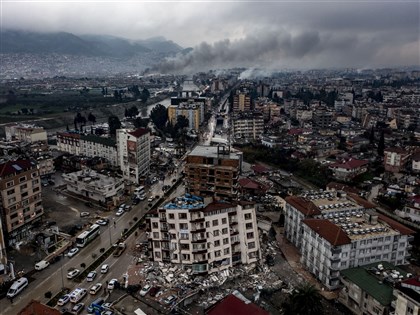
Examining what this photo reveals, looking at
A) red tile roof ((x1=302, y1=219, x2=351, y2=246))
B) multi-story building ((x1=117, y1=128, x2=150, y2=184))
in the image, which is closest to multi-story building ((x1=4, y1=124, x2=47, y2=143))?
multi-story building ((x1=117, y1=128, x2=150, y2=184))

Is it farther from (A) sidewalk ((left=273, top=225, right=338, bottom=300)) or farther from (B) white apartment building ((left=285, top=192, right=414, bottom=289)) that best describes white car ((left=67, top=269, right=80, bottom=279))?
(B) white apartment building ((left=285, top=192, right=414, bottom=289))

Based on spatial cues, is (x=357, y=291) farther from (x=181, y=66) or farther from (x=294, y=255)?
(x=181, y=66)

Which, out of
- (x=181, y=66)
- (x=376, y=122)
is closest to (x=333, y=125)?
(x=376, y=122)

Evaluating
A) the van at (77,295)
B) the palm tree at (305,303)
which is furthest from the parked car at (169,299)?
the palm tree at (305,303)

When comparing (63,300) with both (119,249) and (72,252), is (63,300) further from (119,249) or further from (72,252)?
(119,249)

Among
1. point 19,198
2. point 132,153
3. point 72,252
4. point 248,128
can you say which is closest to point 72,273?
point 72,252
